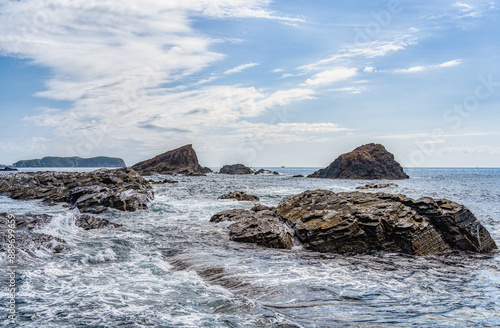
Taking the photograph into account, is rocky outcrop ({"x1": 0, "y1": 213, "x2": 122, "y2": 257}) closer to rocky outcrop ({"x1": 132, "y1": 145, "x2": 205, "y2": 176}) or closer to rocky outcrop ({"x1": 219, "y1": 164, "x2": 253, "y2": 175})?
rocky outcrop ({"x1": 132, "y1": 145, "x2": 205, "y2": 176})

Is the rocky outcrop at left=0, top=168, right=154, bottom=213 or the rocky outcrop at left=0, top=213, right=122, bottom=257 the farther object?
the rocky outcrop at left=0, top=168, right=154, bottom=213

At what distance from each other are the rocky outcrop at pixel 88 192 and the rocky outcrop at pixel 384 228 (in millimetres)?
13069

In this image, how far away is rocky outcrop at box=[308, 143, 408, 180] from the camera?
96.7 m

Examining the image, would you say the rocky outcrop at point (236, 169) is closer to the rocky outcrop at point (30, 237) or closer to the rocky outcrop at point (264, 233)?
the rocky outcrop at point (264, 233)

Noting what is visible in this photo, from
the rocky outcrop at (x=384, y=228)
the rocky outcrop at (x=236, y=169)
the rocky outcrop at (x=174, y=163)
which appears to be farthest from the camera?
the rocky outcrop at (x=236, y=169)

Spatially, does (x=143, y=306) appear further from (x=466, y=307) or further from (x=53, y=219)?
(x=53, y=219)

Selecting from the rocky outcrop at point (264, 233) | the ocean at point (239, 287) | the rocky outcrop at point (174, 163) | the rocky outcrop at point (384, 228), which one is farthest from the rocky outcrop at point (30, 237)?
the rocky outcrop at point (174, 163)

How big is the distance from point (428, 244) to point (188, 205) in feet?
63.6

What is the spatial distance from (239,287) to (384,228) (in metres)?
8.21

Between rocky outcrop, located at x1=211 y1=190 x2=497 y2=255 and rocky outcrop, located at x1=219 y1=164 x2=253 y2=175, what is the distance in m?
138

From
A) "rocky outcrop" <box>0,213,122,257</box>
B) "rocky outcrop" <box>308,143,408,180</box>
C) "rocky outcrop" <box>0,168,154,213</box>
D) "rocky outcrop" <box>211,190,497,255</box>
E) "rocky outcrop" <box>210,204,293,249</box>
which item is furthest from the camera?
"rocky outcrop" <box>308,143,408,180</box>

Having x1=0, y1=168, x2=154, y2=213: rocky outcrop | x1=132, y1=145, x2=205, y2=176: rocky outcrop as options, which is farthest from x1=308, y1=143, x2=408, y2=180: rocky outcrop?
x1=0, y1=168, x2=154, y2=213: rocky outcrop

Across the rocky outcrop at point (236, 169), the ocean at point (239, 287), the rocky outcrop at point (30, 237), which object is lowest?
the ocean at point (239, 287)

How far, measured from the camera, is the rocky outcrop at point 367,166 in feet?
317
